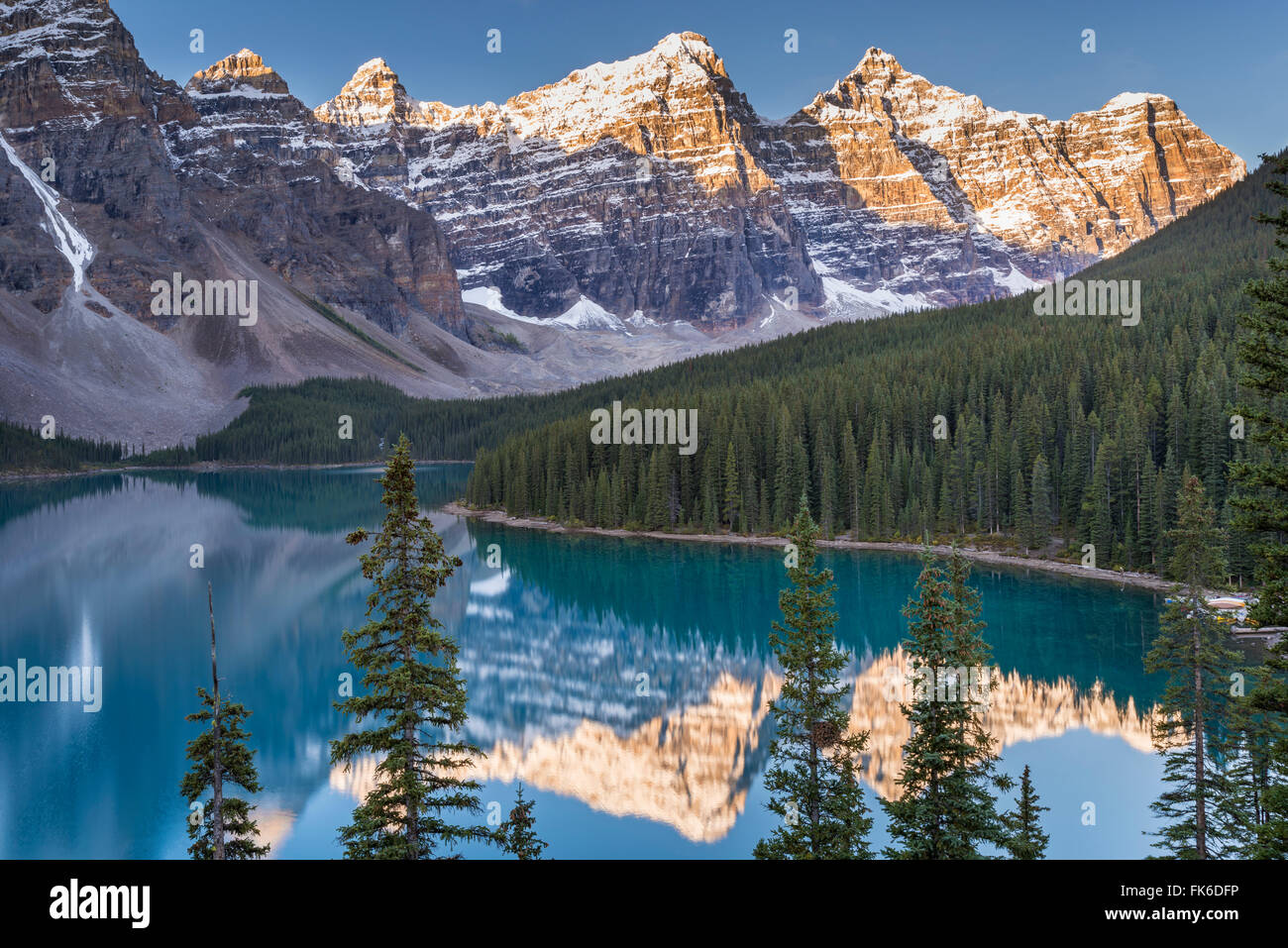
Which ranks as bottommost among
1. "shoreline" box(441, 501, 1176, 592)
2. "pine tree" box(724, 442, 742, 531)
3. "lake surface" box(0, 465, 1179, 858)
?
"lake surface" box(0, 465, 1179, 858)

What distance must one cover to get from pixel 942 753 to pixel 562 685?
33.0 meters

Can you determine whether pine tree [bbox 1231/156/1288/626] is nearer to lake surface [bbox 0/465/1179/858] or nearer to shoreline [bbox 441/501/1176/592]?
lake surface [bbox 0/465/1179/858]

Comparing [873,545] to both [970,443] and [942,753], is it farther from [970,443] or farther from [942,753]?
[942,753]

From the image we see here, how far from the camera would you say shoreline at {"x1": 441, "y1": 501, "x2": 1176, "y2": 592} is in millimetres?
67938

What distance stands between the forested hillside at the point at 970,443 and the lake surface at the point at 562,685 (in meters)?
8.11

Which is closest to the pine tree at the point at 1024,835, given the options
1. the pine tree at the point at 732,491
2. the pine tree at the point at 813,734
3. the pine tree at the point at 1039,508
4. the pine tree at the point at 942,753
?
the pine tree at the point at 942,753

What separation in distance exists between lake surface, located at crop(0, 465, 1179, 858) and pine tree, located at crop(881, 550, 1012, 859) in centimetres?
1045

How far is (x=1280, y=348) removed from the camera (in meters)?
14.8

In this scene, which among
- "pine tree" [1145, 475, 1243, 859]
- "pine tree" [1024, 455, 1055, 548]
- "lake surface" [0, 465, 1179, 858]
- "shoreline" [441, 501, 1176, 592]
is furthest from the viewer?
"pine tree" [1024, 455, 1055, 548]

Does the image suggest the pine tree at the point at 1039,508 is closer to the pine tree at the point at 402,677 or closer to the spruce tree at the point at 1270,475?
the spruce tree at the point at 1270,475

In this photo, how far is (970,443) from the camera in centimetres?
8944

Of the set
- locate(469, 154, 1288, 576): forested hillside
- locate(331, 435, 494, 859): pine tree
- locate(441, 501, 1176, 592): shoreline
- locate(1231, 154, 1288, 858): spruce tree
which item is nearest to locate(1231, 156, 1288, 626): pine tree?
locate(1231, 154, 1288, 858): spruce tree
